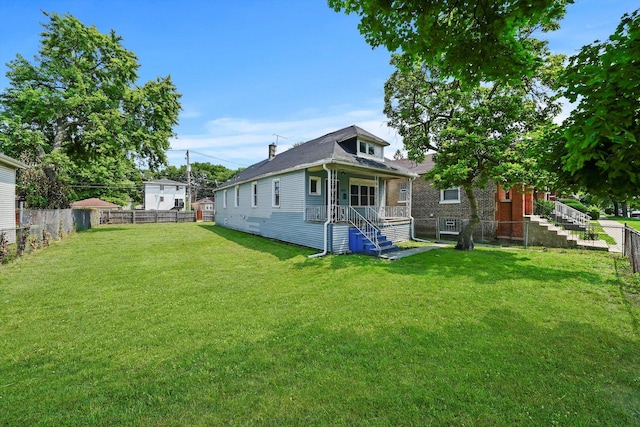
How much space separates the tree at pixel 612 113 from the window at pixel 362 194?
11.8m

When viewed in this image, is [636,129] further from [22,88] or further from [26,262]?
[22,88]

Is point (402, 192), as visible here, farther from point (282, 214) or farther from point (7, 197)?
point (7, 197)

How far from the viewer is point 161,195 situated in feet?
145

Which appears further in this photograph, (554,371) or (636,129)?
(554,371)

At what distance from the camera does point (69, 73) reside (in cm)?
1789

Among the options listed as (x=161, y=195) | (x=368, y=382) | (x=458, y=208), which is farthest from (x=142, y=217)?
(x=368, y=382)

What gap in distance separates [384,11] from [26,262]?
42.1 ft

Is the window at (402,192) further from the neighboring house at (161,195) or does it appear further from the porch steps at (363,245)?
the neighboring house at (161,195)

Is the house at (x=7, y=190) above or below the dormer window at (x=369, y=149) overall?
below

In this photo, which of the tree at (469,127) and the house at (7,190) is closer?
the tree at (469,127)

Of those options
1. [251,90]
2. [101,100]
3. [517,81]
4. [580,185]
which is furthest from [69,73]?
[580,185]

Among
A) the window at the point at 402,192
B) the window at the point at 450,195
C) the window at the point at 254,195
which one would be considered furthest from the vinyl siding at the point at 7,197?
the window at the point at 450,195

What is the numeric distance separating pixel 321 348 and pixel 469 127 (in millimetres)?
10835

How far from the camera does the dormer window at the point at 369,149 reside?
14.2m
